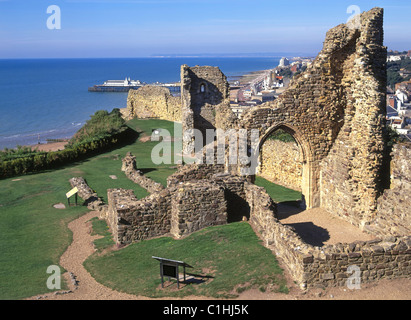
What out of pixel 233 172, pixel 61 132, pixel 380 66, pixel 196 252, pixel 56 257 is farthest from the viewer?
pixel 61 132

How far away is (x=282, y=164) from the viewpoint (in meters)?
23.4

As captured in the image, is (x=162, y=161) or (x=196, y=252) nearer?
(x=196, y=252)

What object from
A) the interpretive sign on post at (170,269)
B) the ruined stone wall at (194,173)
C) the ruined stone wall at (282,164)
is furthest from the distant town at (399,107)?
the interpretive sign on post at (170,269)

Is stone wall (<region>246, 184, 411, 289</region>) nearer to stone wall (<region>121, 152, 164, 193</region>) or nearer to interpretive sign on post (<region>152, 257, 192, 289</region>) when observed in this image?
interpretive sign on post (<region>152, 257, 192, 289</region>)

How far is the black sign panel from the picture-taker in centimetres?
1058

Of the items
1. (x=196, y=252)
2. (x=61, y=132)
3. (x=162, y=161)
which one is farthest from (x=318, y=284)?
(x=61, y=132)

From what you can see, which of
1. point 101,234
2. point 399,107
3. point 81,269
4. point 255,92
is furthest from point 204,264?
point 255,92

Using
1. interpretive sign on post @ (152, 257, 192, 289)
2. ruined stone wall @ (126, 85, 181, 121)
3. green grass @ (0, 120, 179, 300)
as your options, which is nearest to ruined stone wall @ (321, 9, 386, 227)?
interpretive sign on post @ (152, 257, 192, 289)

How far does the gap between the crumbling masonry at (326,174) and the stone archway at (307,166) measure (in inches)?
1.5

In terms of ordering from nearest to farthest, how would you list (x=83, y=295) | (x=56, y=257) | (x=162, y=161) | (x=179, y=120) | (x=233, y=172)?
(x=83, y=295) → (x=56, y=257) → (x=233, y=172) → (x=162, y=161) → (x=179, y=120)

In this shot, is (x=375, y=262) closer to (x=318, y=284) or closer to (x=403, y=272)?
(x=403, y=272)

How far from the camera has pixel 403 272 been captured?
34.8 ft

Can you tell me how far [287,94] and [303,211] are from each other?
181 inches

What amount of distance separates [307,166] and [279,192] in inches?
177
